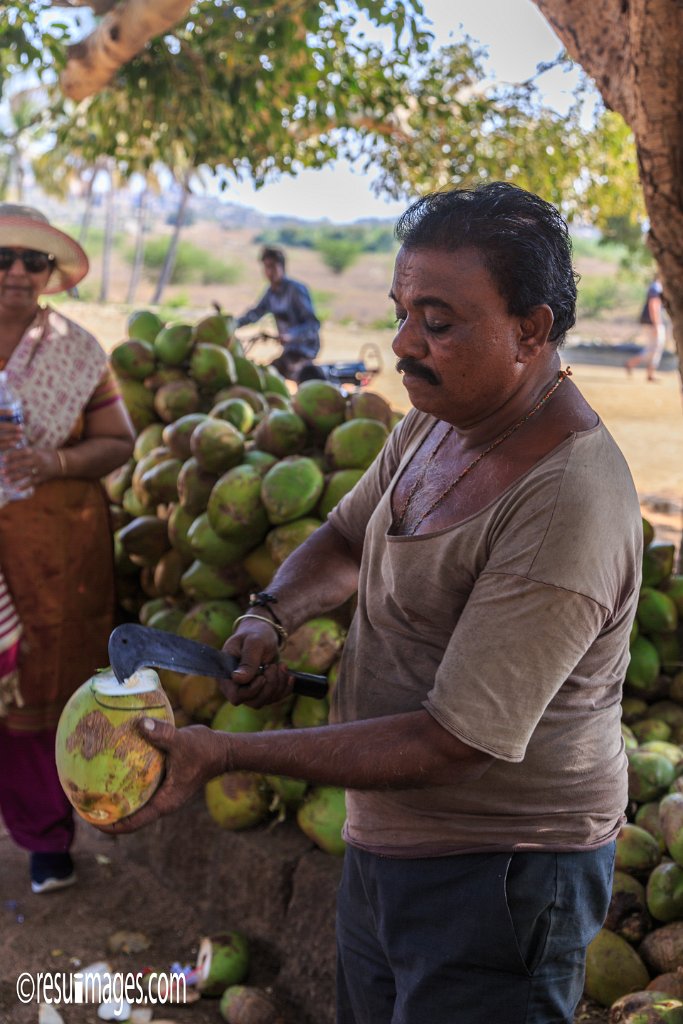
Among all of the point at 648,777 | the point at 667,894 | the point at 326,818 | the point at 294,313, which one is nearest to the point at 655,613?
the point at 648,777

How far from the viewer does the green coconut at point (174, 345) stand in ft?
14.1

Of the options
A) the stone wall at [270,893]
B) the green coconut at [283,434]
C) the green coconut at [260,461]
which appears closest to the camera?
the stone wall at [270,893]

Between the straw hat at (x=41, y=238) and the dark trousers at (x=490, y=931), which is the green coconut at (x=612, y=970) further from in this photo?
the straw hat at (x=41, y=238)

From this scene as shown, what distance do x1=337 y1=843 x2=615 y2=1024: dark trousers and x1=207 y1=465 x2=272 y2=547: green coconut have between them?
1632 millimetres

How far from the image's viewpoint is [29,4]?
5207 mm

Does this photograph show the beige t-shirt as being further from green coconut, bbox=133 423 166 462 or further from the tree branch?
the tree branch

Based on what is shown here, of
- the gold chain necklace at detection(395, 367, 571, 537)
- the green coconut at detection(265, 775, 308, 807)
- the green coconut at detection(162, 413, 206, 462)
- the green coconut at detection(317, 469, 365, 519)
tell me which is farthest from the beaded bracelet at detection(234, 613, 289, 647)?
the green coconut at detection(162, 413, 206, 462)

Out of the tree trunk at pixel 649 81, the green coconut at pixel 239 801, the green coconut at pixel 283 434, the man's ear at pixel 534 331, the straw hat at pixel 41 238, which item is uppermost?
the tree trunk at pixel 649 81

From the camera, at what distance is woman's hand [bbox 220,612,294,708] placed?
6.09 feet

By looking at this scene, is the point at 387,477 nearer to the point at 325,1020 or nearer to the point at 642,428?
the point at 325,1020

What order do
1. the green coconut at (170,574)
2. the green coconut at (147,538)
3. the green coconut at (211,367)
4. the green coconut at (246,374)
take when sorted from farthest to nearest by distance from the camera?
the green coconut at (246,374) → the green coconut at (211,367) → the green coconut at (147,538) → the green coconut at (170,574)

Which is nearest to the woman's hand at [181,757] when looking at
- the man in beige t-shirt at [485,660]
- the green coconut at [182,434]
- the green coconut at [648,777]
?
the man in beige t-shirt at [485,660]

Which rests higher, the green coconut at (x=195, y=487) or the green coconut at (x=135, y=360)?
the green coconut at (x=135, y=360)

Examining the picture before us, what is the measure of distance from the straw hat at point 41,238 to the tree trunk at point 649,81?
5.99ft
